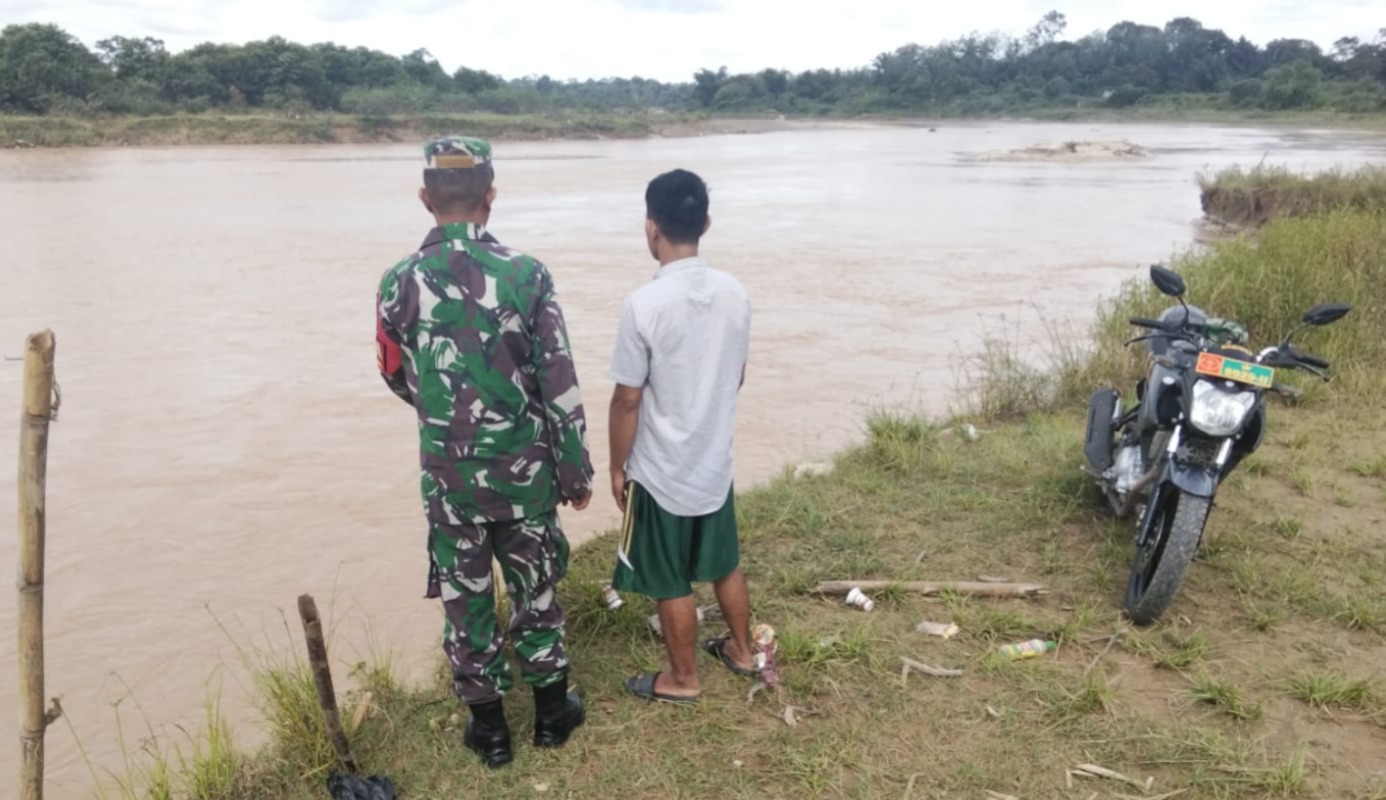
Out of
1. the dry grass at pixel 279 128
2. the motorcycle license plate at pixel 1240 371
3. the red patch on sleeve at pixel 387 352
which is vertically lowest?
the motorcycle license plate at pixel 1240 371

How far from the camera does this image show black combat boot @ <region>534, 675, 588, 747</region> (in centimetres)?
281

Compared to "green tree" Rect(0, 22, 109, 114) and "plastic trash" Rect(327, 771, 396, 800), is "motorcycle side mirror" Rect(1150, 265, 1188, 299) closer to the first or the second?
"plastic trash" Rect(327, 771, 396, 800)

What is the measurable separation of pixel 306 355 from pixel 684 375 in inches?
280

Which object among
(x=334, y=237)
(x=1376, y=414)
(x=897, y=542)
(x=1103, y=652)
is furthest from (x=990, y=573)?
→ (x=334, y=237)

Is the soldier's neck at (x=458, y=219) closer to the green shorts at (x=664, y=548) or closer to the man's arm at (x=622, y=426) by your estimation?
the man's arm at (x=622, y=426)

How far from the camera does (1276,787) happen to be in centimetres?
261

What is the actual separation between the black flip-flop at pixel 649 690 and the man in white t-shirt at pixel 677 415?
0.01 metres

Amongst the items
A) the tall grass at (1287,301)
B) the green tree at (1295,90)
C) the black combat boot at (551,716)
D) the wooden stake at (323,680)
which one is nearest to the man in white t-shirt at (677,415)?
the black combat boot at (551,716)

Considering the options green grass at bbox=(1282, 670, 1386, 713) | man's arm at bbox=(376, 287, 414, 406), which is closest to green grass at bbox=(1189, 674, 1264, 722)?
green grass at bbox=(1282, 670, 1386, 713)

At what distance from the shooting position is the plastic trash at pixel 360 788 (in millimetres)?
2648

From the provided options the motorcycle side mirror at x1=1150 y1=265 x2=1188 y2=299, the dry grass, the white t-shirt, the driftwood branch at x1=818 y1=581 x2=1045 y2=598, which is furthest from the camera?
the dry grass

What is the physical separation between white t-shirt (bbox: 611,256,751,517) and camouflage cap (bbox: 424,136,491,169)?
50 cm

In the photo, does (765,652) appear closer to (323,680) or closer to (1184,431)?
(323,680)

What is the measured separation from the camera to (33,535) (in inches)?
91.7
